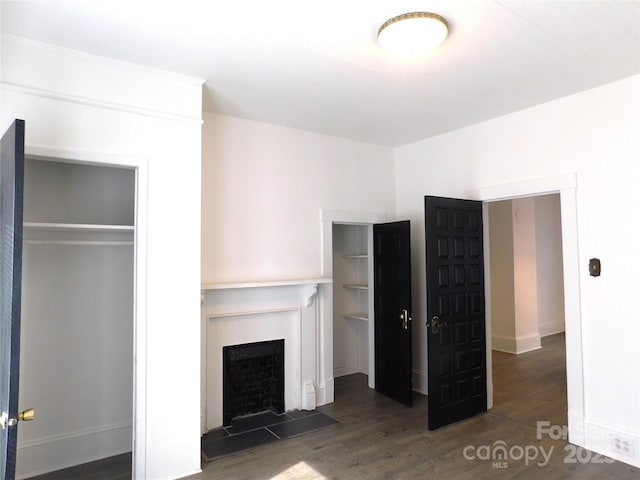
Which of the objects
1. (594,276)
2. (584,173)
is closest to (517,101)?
(584,173)

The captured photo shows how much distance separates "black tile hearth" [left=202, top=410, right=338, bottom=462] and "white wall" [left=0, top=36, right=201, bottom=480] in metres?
0.41

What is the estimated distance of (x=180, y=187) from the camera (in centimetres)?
295

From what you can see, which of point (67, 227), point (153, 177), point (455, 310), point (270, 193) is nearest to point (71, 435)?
point (67, 227)

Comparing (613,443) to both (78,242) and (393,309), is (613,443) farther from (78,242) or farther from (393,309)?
(78,242)

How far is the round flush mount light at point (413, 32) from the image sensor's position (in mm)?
2184

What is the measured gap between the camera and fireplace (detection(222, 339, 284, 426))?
3762 millimetres

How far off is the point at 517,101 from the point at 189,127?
9.10ft

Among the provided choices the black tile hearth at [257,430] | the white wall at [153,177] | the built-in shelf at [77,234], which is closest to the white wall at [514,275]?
the black tile hearth at [257,430]

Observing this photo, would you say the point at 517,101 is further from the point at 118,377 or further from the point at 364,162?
the point at 118,377

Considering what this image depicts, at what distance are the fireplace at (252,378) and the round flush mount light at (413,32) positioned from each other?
288cm

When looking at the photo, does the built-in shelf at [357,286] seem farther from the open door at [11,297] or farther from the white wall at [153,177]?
the open door at [11,297]

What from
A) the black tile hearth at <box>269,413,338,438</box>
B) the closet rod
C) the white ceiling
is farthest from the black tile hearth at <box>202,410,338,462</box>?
the white ceiling

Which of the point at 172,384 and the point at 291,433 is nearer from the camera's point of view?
the point at 172,384

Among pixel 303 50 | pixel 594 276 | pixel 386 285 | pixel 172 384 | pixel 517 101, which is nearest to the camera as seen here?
pixel 303 50
